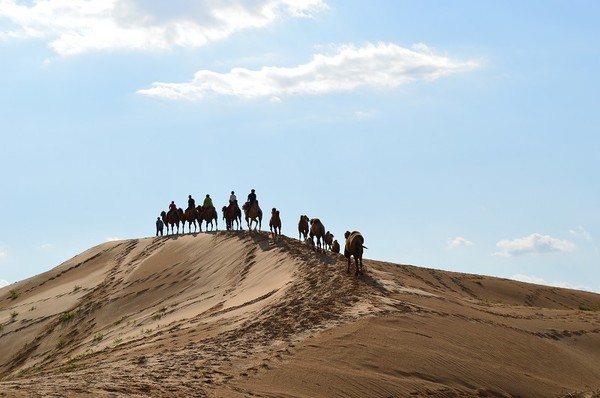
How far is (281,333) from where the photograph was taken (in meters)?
17.2

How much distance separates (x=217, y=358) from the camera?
14.8 meters

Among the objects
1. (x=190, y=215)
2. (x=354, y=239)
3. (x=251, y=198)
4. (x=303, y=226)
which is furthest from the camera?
(x=190, y=215)

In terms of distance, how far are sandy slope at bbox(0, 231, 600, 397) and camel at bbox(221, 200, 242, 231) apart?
3.64 ft

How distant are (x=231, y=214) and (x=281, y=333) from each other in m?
20.8

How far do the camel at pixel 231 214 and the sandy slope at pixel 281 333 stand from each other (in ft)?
3.64

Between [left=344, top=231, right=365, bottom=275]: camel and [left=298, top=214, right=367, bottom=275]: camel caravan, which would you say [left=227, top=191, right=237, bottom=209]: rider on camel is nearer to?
[left=298, top=214, right=367, bottom=275]: camel caravan

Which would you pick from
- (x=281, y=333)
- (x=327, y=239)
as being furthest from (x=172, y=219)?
(x=281, y=333)

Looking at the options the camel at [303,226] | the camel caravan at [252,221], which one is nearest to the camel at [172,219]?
the camel caravan at [252,221]

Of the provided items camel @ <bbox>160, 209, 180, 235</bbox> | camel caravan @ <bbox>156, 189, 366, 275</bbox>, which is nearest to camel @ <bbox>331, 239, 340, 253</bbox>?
camel caravan @ <bbox>156, 189, 366, 275</bbox>

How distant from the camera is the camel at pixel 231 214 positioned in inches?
→ 1463

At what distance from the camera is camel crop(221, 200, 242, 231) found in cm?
3716

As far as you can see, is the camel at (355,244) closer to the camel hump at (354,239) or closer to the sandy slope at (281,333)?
the camel hump at (354,239)

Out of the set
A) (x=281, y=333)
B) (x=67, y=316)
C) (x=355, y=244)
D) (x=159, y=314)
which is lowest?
(x=67, y=316)

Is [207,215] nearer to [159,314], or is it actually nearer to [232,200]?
[232,200]
